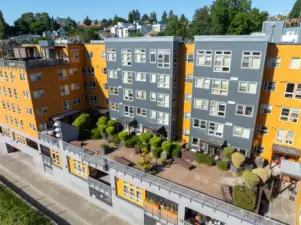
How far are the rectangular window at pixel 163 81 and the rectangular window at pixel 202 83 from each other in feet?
11.7

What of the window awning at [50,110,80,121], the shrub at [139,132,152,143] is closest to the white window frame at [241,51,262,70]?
the shrub at [139,132,152,143]

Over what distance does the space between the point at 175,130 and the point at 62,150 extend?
47.8ft

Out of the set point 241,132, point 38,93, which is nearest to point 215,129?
point 241,132

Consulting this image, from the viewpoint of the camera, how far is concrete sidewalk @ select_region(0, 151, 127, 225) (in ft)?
74.5

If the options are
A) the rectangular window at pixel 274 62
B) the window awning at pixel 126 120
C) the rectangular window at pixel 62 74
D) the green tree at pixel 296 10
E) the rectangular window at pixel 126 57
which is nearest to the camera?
the rectangular window at pixel 274 62

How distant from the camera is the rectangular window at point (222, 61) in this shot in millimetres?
21125

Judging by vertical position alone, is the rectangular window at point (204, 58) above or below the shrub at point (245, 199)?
above

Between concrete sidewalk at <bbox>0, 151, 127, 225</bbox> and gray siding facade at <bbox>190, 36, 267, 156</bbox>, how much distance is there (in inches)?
573

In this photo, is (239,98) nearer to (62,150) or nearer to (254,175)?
(254,175)

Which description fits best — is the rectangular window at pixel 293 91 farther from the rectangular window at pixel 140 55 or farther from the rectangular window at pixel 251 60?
the rectangular window at pixel 140 55

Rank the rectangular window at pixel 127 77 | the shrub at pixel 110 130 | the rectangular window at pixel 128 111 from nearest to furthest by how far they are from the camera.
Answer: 1. the shrub at pixel 110 130
2. the rectangular window at pixel 127 77
3. the rectangular window at pixel 128 111

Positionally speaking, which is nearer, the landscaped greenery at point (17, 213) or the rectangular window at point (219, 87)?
the landscaped greenery at point (17, 213)

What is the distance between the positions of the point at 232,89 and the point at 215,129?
5037mm

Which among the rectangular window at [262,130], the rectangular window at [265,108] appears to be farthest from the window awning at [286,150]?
the rectangular window at [265,108]
